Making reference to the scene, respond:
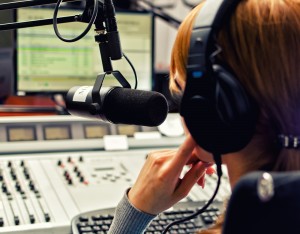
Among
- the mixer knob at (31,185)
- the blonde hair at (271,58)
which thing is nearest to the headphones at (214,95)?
the blonde hair at (271,58)

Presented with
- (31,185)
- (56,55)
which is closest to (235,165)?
(31,185)

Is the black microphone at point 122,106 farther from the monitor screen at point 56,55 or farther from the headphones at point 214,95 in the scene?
the monitor screen at point 56,55

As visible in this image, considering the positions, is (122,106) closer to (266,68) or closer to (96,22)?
(96,22)

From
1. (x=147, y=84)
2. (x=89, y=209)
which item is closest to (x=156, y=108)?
(x=89, y=209)

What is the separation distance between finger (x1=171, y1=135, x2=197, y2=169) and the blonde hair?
0.12 metres

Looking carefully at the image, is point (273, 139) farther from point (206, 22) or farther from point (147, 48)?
point (147, 48)

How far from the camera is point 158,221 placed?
3.97 ft

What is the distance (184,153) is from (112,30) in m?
0.23

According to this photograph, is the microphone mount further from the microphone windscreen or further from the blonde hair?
the blonde hair

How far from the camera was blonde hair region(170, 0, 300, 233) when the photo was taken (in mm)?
701

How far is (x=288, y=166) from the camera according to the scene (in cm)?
73

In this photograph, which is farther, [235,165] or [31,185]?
[31,185]

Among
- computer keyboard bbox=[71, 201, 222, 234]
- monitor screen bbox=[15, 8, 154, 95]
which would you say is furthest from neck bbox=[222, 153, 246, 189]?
monitor screen bbox=[15, 8, 154, 95]

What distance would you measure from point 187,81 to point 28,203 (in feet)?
2.18
